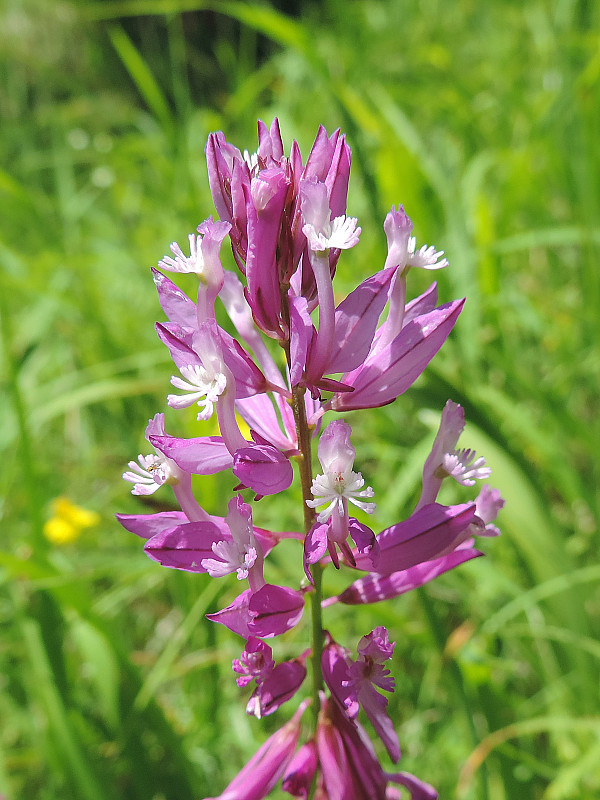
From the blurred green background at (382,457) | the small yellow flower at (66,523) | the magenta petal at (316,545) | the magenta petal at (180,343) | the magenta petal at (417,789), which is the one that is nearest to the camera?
the magenta petal at (316,545)

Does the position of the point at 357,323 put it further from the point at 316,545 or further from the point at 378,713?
the point at 378,713

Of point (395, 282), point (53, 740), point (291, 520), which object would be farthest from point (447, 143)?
point (53, 740)

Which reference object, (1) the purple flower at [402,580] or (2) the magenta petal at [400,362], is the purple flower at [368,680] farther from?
(2) the magenta petal at [400,362]

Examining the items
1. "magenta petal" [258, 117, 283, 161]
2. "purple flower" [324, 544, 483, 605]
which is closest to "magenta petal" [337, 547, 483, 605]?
"purple flower" [324, 544, 483, 605]

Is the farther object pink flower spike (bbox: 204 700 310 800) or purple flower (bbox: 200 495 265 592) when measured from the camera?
pink flower spike (bbox: 204 700 310 800)

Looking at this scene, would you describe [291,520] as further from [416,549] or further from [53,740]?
[416,549]

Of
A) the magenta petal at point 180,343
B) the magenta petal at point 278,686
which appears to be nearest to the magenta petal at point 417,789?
the magenta petal at point 278,686

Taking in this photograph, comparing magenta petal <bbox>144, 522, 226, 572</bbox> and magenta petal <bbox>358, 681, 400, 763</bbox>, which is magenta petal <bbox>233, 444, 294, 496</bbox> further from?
magenta petal <bbox>358, 681, 400, 763</bbox>
